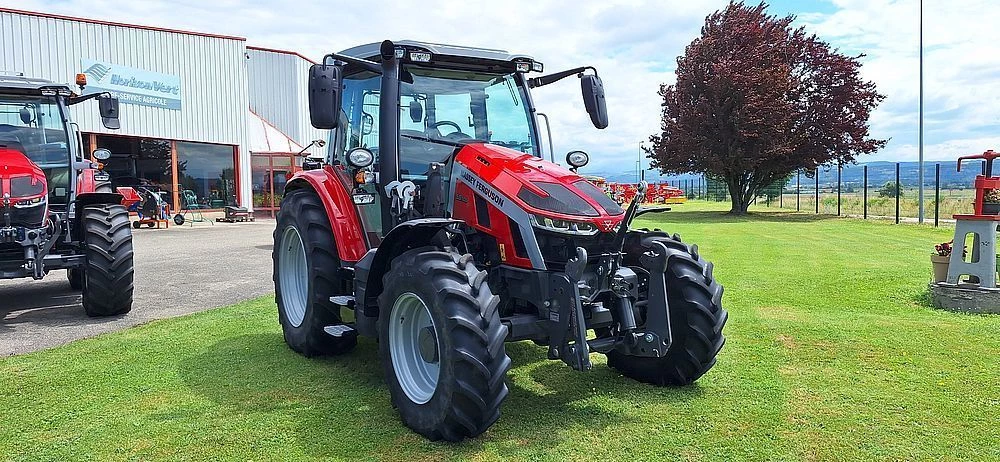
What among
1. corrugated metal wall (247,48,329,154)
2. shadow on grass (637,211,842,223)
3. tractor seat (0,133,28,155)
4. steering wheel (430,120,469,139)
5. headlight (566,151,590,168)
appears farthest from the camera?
corrugated metal wall (247,48,329,154)

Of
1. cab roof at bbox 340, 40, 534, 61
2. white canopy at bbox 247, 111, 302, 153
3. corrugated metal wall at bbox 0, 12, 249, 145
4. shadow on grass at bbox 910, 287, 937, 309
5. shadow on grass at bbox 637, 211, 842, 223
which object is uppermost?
corrugated metal wall at bbox 0, 12, 249, 145

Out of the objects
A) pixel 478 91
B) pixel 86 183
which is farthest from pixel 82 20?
pixel 478 91

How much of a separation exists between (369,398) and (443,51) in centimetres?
234

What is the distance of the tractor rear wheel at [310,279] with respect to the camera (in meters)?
5.48

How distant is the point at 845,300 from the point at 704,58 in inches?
816

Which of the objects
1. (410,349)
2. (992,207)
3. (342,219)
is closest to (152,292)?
(342,219)

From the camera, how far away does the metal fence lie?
71.6 ft

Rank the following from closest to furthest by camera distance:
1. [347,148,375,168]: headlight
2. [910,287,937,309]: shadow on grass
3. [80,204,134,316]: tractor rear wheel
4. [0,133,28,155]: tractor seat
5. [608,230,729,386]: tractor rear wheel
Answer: [608,230,729,386]: tractor rear wheel → [347,148,375,168]: headlight → [80,204,134,316]: tractor rear wheel → [910,287,937,309]: shadow on grass → [0,133,28,155]: tractor seat

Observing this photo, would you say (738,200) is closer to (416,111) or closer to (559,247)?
(416,111)

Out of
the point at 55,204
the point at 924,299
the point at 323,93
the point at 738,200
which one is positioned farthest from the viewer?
the point at 738,200

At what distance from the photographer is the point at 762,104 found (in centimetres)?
2525

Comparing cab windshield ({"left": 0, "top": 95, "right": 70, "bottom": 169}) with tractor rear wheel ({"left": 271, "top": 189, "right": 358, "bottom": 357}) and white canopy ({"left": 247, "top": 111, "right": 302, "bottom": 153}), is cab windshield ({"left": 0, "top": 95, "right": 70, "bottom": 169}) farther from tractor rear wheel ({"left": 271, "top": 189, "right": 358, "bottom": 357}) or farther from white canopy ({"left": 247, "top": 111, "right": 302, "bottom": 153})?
white canopy ({"left": 247, "top": 111, "right": 302, "bottom": 153})

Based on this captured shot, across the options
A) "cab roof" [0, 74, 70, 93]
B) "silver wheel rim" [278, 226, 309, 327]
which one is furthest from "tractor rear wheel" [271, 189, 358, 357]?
"cab roof" [0, 74, 70, 93]

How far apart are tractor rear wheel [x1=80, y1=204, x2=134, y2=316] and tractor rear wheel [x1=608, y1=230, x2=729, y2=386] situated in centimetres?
538
